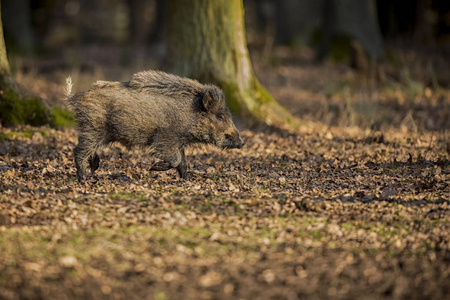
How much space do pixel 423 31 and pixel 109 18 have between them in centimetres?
2199

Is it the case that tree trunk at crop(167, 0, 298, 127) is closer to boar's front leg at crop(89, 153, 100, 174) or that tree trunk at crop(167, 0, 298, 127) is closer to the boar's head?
the boar's head

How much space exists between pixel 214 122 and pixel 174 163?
753 mm

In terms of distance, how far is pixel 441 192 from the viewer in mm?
7164

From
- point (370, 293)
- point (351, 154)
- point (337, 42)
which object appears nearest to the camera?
point (370, 293)

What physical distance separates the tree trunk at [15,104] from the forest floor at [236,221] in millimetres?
238

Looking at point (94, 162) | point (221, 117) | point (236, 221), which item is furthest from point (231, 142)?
point (236, 221)

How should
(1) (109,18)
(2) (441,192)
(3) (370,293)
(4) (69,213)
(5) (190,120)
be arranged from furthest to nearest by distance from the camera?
(1) (109,18) < (5) (190,120) < (2) (441,192) < (4) (69,213) < (3) (370,293)

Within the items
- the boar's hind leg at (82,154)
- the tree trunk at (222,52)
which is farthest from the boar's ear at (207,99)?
the tree trunk at (222,52)

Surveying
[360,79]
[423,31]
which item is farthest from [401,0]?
[360,79]

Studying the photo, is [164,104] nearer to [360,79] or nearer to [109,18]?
[360,79]

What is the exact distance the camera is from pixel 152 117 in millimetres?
7504

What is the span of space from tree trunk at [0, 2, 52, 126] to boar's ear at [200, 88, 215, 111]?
3.32 m

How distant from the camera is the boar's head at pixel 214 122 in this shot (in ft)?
25.4

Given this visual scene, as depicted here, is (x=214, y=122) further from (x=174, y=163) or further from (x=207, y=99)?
(x=174, y=163)
